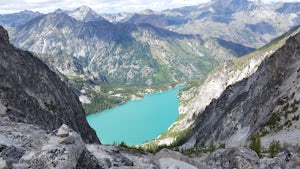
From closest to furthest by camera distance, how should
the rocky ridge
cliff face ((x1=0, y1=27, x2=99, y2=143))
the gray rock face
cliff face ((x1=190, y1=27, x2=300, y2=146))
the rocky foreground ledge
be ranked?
the rocky foreground ledge, the rocky ridge, the gray rock face, cliff face ((x1=190, y1=27, x2=300, y2=146)), cliff face ((x1=0, y1=27, x2=99, y2=143))

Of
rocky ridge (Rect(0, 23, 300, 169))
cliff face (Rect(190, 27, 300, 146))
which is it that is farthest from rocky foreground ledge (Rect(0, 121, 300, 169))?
cliff face (Rect(190, 27, 300, 146))

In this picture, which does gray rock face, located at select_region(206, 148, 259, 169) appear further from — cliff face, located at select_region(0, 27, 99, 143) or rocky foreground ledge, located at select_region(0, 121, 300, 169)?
cliff face, located at select_region(0, 27, 99, 143)

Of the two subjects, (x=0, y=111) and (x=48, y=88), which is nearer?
(x=0, y=111)

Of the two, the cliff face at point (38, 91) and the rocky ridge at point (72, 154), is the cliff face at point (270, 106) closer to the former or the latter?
the rocky ridge at point (72, 154)

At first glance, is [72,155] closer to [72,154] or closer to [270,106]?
[72,154]

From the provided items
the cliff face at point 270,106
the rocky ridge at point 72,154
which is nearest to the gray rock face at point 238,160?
the rocky ridge at point 72,154

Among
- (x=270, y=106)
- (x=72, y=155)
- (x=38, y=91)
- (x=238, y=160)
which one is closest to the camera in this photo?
(x=72, y=155)

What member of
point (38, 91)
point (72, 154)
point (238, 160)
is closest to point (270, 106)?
point (38, 91)

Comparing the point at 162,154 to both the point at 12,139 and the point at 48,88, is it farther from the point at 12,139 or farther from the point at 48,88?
the point at 48,88

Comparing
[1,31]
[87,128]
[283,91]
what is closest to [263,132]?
[283,91]
